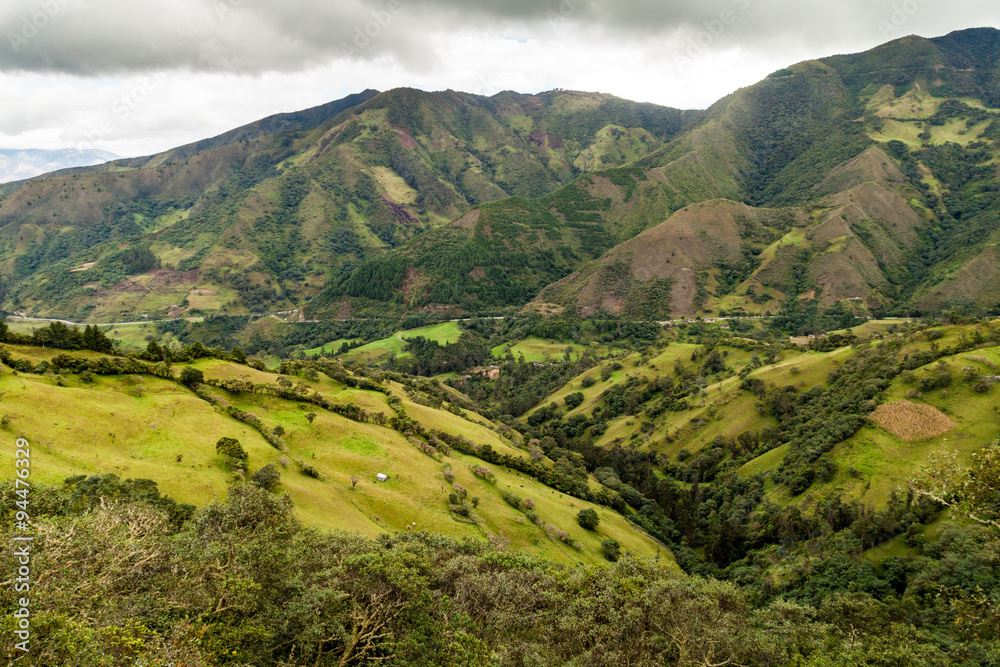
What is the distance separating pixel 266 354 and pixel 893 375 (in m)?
187

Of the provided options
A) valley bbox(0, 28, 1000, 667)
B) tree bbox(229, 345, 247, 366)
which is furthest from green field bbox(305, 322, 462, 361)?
tree bbox(229, 345, 247, 366)

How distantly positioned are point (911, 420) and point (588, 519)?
4804 cm

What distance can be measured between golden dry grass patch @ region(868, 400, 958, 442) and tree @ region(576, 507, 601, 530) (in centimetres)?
4405

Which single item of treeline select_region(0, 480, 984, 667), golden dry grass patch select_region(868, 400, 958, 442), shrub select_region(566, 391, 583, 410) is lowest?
shrub select_region(566, 391, 583, 410)

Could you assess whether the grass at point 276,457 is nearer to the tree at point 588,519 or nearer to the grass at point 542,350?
the tree at point 588,519

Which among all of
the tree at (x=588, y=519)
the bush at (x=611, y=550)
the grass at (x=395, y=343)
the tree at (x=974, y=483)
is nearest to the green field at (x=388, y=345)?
the grass at (x=395, y=343)

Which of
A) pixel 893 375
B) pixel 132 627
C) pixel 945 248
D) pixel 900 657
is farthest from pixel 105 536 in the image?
pixel 945 248

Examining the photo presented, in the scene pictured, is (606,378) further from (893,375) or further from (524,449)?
(893,375)

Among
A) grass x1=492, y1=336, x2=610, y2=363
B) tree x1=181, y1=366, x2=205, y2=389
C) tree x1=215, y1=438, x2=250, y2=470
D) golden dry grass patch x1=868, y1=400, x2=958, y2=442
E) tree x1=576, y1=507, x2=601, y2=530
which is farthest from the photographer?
grass x1=492, y1=336, x2=610, y2=363

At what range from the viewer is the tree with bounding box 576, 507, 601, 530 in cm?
6312

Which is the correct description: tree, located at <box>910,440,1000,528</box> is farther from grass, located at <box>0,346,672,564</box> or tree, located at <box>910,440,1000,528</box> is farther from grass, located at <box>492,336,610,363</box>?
grass, located at <box>492,336,610,363</box>

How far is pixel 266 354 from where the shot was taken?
182 metres

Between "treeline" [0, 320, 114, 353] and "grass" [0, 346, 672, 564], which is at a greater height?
"treeline" [0, 320, 114, 353]

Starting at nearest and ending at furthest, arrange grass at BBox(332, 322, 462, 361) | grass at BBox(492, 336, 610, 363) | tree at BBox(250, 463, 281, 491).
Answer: tree at BBox(250, 463, 281, 491) → grass at BBox(492, 336, 610, 363) → grass at BBox(332, 322, 462, 361)
